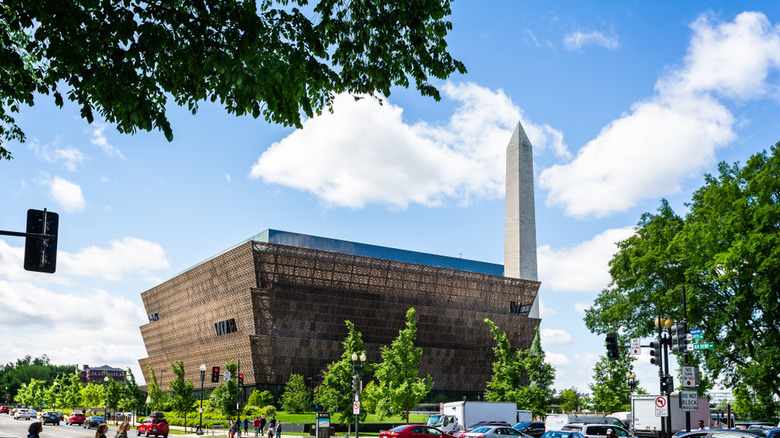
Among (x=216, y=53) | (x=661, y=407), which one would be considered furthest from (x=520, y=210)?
(x=216, y=53)

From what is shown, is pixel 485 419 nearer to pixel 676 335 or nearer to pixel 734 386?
pixel 734 386

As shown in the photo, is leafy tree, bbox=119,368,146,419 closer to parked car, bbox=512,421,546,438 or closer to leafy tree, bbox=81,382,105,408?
leafy tree, bbox=81,382,105,408

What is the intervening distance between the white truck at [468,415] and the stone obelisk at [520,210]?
5891 centimetres

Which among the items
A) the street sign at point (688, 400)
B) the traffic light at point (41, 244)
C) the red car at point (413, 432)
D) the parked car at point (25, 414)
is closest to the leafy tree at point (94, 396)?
the parked car at point (25, 414)

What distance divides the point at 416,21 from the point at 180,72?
4042 mm

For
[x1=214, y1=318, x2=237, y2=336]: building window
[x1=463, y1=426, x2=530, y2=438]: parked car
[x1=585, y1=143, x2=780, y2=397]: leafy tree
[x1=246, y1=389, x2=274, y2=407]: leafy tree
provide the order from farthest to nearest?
1. [x1=214, y1=318, x2=237, y2=336]: building window
2. [x1=246, y1=389, x2=274, y2=407]: leafy tree
3. [x1=585, y1=143, x2=780, y2=397]: leafy tree
4. [x1=463, y1=426, x2=530, y2=438]: parked car

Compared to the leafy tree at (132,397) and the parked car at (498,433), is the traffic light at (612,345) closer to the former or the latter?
the parked car at (498,433)

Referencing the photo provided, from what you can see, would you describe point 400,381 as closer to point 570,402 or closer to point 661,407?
point 661,407

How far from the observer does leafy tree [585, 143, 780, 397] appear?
130ft

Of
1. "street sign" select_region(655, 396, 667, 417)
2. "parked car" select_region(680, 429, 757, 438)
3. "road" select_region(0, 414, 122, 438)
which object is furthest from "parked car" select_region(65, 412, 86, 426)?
"parked car" select_region(680, 429, 757, 438)

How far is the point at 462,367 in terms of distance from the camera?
102188mm

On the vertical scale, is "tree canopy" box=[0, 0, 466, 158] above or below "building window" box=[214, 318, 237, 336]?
above

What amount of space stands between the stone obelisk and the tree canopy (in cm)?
9782

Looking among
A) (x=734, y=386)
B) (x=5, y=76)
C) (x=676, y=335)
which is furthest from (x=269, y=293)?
(x=5, y=76)
